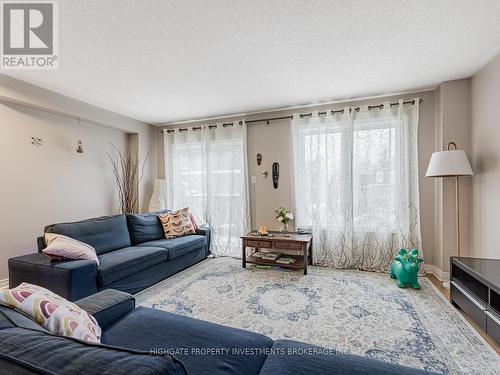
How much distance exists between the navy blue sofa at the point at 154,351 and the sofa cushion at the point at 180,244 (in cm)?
180

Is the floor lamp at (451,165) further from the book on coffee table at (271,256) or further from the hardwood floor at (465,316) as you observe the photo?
the book on coffee table at (271,256)

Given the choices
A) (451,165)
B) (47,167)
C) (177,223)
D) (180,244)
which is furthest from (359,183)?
(47,167)

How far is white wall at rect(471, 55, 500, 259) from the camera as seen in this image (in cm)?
249

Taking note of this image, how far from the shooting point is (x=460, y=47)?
7.66 feet

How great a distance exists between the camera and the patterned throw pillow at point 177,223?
12.9 feet

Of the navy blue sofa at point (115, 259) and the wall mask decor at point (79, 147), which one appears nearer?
the navy blue sofa at point (115, 259)

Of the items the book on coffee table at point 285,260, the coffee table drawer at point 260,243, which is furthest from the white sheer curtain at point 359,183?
the coffee table drawer at point 260,243

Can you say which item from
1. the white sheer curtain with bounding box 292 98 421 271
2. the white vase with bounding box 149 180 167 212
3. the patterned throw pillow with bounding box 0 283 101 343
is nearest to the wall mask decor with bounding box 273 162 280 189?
the white sheer curtain with bounding box 292 98 421 271

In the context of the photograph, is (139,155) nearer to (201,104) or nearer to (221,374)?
(201,104)

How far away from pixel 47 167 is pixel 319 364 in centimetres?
402

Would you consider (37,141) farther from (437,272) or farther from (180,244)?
(437,272)

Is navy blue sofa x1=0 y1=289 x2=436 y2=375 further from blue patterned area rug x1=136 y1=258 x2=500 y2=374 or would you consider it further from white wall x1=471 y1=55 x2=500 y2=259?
white wall x1=471 y1=55 x2=500 y2=259

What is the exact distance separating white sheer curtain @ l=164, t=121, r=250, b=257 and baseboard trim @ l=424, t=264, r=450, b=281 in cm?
271

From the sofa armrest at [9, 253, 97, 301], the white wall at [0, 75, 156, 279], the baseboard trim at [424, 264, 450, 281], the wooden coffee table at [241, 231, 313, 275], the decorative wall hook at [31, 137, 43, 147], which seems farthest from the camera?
the wooden coffee table at [241, 231, 313, 275]
